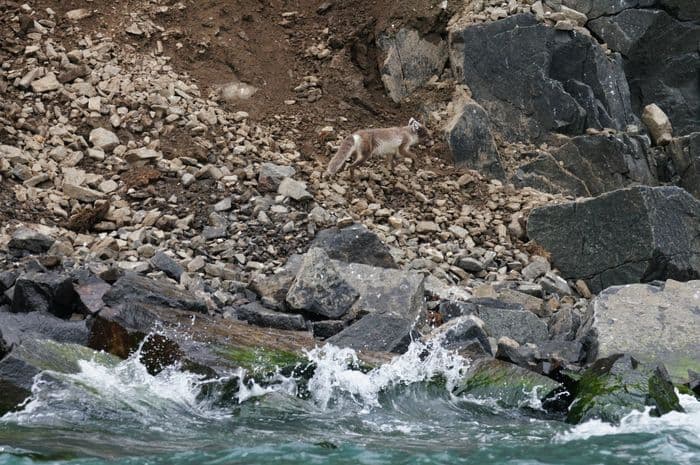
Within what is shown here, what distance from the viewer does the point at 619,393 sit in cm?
783

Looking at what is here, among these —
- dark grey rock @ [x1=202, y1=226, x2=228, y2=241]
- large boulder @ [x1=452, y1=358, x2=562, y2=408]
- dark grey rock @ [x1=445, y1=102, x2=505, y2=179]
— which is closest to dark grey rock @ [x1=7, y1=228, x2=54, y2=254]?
dark grey rock @ [x1=202, y1=226, x2=228, y2=241]

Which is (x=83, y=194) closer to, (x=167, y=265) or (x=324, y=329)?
(x=167, y=265)

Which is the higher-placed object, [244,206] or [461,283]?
[244,206]

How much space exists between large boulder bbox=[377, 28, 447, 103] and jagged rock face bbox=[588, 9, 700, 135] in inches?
151

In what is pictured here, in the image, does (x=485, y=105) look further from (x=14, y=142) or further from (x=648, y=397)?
(x=648, y=397)

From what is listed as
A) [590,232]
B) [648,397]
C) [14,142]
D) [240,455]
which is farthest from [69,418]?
[590,232]

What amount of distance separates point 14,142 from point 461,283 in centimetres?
637

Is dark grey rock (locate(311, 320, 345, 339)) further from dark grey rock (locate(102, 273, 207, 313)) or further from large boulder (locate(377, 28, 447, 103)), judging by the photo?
large boulder (locate(377, 28, 447, 103))

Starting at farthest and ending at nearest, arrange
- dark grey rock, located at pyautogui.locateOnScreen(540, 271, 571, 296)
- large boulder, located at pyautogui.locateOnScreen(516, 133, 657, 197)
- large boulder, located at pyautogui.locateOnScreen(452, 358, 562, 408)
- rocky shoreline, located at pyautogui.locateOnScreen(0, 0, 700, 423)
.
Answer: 1. large boulder, located at pyautogui.locateOnScreen(516, 133, 657, 197)
2. dark grey rock, located at pyautogui.locateOnScreen(540, 271, 571, 296)
3. rocky shoreline, located at pyautogui.locateOnScreen(0, 0, 700, 423)
4. large boulder, located at pyautogui.locateOnScreen(452, 358, 562, 408)

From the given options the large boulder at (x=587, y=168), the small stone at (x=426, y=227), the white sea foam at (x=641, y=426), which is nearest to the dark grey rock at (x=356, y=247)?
the small stone at (x=426, y=227)

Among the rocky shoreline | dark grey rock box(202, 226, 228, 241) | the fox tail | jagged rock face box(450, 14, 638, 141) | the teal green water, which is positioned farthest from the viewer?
jagged rock face box(450, 14, 638, 141)

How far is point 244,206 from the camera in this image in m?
12.8

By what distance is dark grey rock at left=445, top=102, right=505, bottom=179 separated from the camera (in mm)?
15570

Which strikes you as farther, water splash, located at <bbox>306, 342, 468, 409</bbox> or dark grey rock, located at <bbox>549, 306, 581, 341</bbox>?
dark grey rock, located at <bbox>549, 306, 581, 341</bbox>
